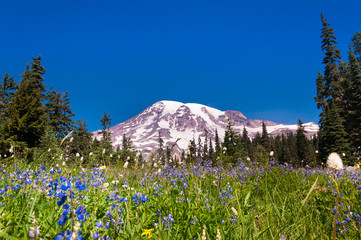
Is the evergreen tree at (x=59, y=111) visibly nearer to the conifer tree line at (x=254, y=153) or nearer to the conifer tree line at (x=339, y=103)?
the conifer tree line at (x=254, y=153)

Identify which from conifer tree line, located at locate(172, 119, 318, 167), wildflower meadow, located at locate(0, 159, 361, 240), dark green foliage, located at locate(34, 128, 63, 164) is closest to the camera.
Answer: dark green foliage, located at locate(34, 128, 63, 164)

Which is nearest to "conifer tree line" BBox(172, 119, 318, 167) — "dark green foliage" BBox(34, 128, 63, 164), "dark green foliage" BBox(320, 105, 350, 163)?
"dark green foliage" BBox(34, 128, 63, 164)

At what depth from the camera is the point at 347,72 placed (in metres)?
41.1

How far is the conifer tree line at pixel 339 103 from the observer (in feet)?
112

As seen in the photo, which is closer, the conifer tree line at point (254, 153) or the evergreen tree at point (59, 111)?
the conifer tree line at point (254, 153)

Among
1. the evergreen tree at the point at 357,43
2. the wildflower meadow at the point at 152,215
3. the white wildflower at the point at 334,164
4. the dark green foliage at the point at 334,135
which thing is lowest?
the wildflower meadow at the point at 152,215

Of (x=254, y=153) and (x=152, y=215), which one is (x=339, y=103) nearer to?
(x=254, y=153)

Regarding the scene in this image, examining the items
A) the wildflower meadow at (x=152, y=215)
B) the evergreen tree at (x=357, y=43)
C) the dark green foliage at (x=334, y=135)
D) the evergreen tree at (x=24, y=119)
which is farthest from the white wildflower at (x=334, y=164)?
the evergreen tree at (x=357, y=43)

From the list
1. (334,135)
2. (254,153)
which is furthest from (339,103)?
(254,153)

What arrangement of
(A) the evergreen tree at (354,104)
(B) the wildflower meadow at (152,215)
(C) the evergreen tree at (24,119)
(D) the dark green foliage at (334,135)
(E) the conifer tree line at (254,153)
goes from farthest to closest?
(A) the evergreen tree at (354,104) → (D) the dark green foliage at (334,135) → (C) the evergreen tree at (24,119) → (E) the conifer tree line at (254,153) → (B) the wildflower meadow at (152,215)

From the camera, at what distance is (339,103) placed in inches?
1560

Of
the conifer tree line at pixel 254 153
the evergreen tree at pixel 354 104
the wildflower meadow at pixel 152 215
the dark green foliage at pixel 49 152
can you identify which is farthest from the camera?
the evergreen tree at pixel 354 104

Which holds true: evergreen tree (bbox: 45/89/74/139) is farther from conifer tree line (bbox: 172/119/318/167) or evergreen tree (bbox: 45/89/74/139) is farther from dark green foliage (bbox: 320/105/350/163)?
dark green foliage (bbox: 320/105/350/163)

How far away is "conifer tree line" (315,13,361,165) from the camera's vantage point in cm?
3419
